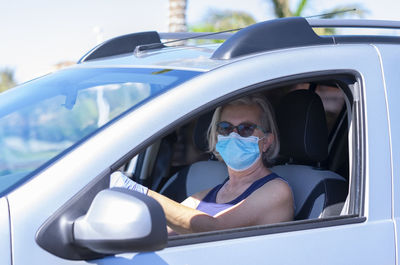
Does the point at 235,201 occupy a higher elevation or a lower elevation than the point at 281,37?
lower

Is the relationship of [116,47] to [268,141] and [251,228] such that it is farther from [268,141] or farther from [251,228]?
[251,228]

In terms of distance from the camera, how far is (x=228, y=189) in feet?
9.77

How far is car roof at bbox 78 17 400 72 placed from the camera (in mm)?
2201

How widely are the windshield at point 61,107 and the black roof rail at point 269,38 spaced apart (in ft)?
0.64

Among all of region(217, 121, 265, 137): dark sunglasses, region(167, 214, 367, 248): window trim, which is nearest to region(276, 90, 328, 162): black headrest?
region(217, 121, 265, 137): dark sunglasses

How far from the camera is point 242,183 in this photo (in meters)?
2.87

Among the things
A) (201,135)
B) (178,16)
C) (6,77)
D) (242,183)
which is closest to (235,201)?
(242,183)

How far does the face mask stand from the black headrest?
163 mm

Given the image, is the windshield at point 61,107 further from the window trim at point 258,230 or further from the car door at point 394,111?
the car door at point 394,111

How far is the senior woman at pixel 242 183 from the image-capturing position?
2.43 meters

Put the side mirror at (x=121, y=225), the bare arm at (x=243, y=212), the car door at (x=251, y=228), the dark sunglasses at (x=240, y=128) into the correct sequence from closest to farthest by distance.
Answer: the side mirror at (x=121, y=225)
the car door at (x=251, y=228)
the bare arm at (x=243, y=212)
the dark sunglasses at (x=240, y=128)

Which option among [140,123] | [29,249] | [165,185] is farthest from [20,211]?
[165,185]

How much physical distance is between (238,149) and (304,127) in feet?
0.93

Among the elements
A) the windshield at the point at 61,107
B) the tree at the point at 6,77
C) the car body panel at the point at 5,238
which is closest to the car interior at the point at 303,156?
the windshield at the point at 61,107
